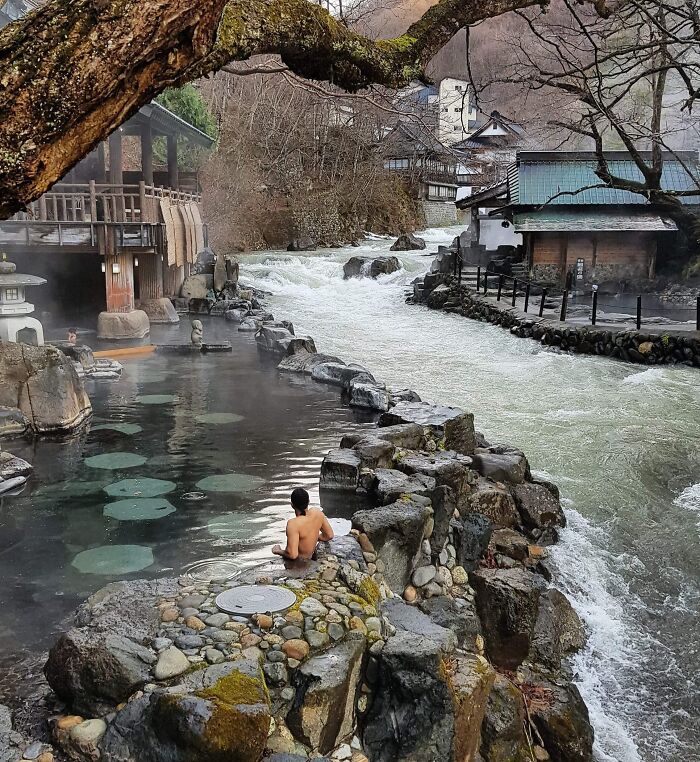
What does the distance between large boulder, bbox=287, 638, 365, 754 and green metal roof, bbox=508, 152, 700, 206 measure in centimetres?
2526

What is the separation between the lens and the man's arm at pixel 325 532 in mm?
6660

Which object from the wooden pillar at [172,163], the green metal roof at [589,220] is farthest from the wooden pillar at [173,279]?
the green metal roof at [589,220]

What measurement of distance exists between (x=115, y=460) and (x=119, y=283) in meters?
9.74

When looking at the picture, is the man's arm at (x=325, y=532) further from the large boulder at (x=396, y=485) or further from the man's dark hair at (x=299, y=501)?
the large boulder at (x=396, y=485)

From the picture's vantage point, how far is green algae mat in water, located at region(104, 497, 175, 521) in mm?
8171

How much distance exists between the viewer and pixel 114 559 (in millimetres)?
7156

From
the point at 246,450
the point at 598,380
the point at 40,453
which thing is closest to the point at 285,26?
the point at 246,450

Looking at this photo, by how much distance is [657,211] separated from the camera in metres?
28.9

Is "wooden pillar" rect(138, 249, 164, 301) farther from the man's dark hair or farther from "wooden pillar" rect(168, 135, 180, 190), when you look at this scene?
the man's dark hair

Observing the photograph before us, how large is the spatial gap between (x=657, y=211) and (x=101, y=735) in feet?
95.2

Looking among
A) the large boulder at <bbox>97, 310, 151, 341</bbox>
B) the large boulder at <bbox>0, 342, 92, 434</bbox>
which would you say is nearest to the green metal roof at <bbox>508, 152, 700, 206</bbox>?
the large boulder at <bbox>97, 310, 151, 341</bbox>

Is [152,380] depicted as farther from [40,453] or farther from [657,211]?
[657,211]

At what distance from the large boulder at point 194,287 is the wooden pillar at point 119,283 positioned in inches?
266

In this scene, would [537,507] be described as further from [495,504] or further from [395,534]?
[395,534]
